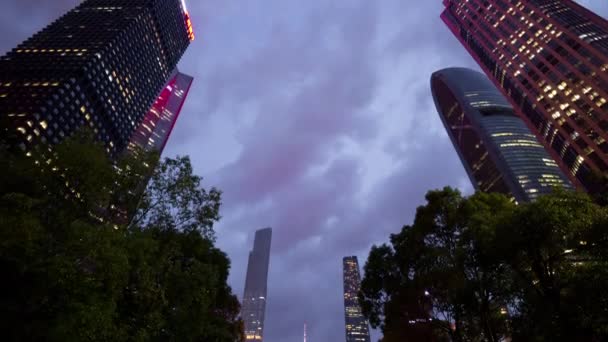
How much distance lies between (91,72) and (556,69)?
154 metres

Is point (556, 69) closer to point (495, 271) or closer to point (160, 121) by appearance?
point (495, 271)

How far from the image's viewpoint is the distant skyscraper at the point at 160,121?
524 feet

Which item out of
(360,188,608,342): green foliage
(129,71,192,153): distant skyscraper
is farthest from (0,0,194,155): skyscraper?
(360,188,608,342): green foliage

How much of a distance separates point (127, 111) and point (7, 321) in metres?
141

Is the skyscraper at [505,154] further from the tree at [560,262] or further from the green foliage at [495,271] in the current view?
the tree at [560,262]

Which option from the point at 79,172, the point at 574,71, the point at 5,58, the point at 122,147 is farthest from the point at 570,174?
the point at 5,58

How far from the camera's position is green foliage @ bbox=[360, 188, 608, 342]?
44.1ft

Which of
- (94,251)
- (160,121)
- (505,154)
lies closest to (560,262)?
(94,251)

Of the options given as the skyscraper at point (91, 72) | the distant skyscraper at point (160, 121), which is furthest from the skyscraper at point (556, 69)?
the distant skyscraper at point (160, 121)

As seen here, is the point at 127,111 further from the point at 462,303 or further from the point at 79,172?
the point at 462,303

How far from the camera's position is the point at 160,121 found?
176875 millimetres

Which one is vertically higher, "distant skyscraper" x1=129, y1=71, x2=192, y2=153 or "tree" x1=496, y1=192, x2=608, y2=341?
"distant skyscraper" x1=129, y1=71, x2=192, y2=153

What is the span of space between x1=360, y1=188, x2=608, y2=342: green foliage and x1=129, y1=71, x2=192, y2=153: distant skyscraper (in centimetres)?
14707

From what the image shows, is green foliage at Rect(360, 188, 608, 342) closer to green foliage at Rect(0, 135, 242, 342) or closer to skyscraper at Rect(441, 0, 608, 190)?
green foliage at Rect(0, 135, 242, 342)
